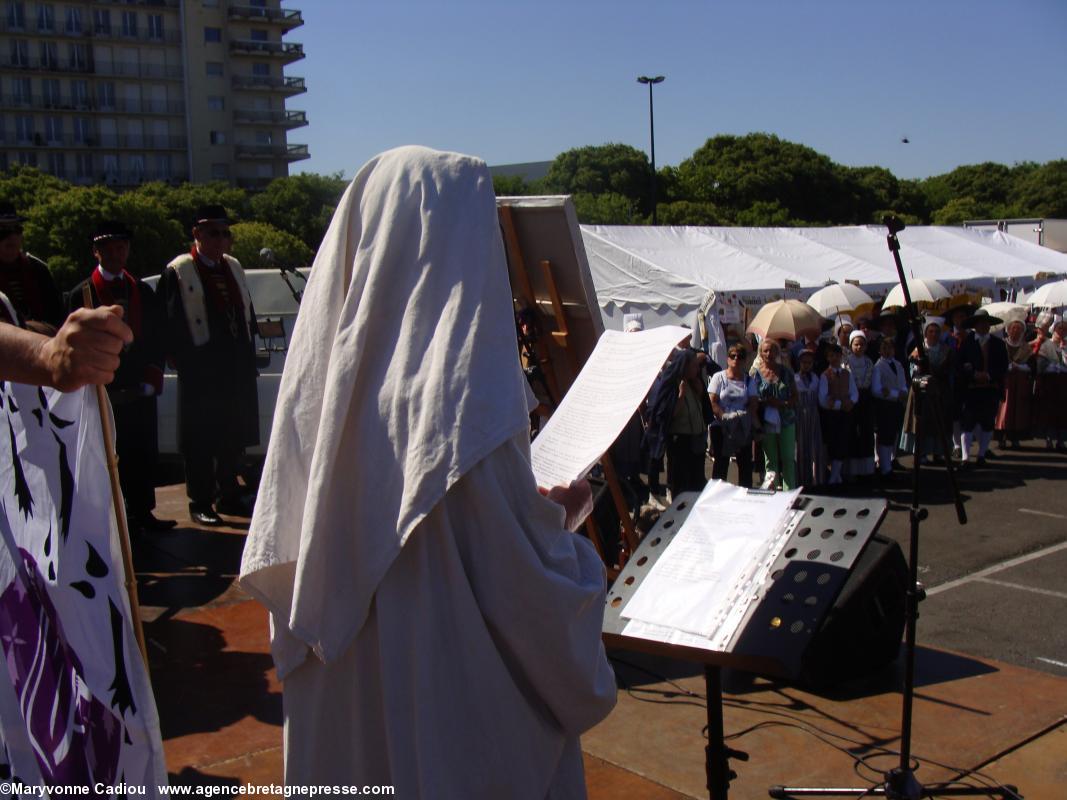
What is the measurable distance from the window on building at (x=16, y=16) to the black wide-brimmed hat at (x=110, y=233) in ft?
302

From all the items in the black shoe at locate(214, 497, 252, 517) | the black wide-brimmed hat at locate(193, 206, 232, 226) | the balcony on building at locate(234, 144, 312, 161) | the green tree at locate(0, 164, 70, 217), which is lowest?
the black shoe at locate(214, 497, 252, 517)

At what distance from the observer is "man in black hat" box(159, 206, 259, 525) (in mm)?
7371

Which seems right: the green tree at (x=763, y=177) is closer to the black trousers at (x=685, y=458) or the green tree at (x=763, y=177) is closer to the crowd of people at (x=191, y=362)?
the black trousers at (x=685, y=458)

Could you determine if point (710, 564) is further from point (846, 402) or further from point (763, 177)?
point (763, 177)

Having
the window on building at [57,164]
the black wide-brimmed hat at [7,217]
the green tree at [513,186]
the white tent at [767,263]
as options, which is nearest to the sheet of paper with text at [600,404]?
the black wide-brimmed hat at [7,217]

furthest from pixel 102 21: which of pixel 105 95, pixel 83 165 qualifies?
pixel 83 165

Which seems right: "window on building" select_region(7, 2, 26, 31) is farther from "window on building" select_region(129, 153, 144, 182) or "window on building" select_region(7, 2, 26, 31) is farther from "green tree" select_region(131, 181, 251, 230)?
"green tree" select_region(131, 181, 251, 230)

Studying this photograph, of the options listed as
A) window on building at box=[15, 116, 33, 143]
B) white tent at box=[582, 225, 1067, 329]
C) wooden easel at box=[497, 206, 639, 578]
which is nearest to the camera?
wooden easel at box=[497, 206, 639, 578]

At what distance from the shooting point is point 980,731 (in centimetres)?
463

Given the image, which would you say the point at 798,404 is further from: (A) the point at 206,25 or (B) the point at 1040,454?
(A) the point at 206,25

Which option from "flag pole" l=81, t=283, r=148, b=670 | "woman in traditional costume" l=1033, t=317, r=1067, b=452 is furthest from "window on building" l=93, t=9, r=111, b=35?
"flag pole" l=81, t=283, r=148, b=670

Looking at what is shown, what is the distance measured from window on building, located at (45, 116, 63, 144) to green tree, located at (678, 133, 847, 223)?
54633 millimetres

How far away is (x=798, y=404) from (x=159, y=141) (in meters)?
90.1

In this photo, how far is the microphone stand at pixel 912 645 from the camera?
357cm
